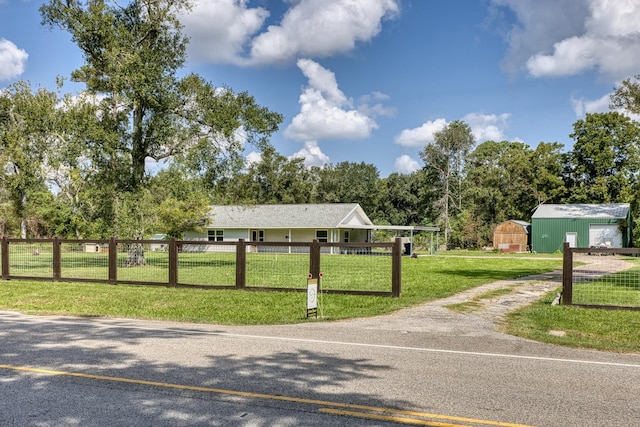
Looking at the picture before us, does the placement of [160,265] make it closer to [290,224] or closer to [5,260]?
[5,260]

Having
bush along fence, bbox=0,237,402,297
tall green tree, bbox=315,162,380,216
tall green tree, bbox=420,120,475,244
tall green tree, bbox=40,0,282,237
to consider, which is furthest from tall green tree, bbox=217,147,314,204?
bush along fence, bbox=0,237,402,297

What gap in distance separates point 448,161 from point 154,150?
42.6 meters

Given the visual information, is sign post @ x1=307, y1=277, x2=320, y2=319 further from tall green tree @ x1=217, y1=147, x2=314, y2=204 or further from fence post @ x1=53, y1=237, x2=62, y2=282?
tall green tree @ x1=217, y1=147, x2=314, y2=204

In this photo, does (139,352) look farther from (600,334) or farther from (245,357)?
(600,334)

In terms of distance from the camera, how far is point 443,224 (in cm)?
5947

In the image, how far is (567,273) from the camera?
12.0m

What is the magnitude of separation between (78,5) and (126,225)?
35.1ft

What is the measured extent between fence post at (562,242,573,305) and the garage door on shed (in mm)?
36776

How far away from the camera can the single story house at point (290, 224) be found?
46.2m

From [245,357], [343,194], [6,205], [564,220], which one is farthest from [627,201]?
[6,205]

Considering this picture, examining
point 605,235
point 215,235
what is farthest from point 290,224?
point 605,235

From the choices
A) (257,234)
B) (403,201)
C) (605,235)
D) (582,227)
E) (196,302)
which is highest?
(403,201)

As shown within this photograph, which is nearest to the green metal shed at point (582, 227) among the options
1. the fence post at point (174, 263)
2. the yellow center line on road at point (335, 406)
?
the fence post at point (174, 263)

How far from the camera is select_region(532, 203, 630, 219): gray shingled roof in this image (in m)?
45.3
